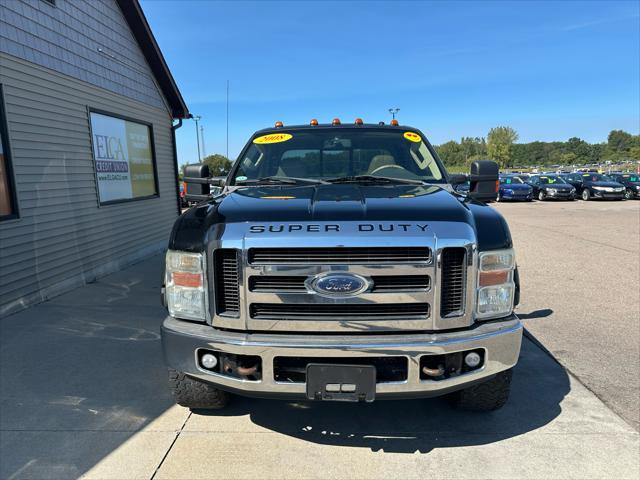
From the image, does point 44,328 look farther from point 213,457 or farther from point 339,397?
point 339,397

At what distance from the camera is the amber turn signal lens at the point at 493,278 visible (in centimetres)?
244

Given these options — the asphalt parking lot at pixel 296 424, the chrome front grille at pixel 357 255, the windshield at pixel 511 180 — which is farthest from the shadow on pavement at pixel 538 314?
the windshield at pixel 511 180

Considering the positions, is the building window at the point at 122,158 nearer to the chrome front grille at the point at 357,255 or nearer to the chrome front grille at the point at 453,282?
the chrome front grille at the point at 357,255

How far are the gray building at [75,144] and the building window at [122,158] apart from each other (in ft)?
0.07

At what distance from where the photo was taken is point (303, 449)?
2752 millimetres

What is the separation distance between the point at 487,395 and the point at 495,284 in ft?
2.85

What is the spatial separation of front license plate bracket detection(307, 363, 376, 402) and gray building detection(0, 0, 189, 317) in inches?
188

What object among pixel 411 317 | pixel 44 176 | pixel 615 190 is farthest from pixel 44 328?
pixel 615 190

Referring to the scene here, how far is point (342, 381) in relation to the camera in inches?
90.9

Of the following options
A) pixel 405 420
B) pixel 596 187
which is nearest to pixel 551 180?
pixel 596 187

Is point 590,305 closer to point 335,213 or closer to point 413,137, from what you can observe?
point 413,137

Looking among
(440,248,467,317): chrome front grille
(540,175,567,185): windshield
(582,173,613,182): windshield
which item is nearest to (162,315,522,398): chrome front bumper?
(440,248,467,317): chrome front grille

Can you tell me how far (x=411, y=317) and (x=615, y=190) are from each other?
26789 millimetres

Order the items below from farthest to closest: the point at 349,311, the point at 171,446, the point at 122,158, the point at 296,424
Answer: the point at 122,158 → the point at 296,424 → the point at 171,446 → the point at 349,311
